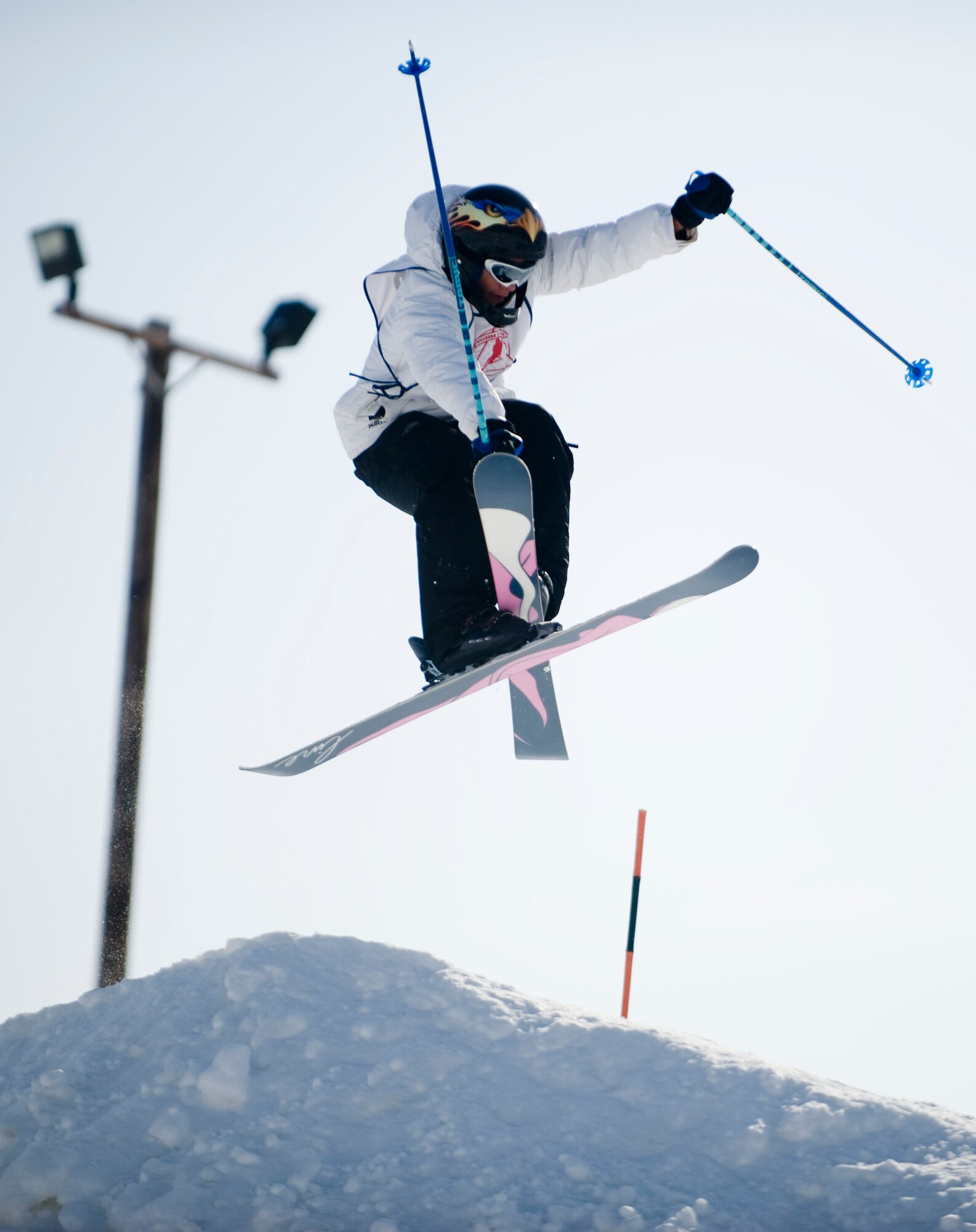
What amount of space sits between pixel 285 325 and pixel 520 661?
3412mm

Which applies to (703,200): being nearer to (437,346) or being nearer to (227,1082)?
(437,346)

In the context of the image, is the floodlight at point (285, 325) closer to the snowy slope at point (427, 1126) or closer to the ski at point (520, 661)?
the ski at point (520, 661)

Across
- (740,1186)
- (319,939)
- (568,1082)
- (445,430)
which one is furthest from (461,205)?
(740,1186)

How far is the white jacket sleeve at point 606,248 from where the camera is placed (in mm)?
4473

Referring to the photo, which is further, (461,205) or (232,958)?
(461,205)

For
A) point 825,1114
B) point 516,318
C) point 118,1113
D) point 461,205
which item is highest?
point 461,205

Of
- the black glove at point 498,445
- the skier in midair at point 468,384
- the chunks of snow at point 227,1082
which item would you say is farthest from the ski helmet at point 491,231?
the chunks of snow at point 227,1082

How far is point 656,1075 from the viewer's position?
3.18m

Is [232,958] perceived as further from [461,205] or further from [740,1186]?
[461,205]

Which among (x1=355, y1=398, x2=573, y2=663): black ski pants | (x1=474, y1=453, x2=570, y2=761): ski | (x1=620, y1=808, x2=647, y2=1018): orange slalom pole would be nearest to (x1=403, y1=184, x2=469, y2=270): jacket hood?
(x1=355, y1=398, x2=573, y2=663): black ski pants

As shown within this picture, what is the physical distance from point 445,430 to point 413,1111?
2434 millimetres

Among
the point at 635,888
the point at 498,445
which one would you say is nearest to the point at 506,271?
the point at 498,445

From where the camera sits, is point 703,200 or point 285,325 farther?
point 285,325

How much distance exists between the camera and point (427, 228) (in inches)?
163
